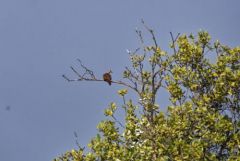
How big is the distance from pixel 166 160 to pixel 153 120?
2989 millimetres

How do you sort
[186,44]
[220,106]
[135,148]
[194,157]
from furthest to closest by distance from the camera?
[186,44] → [220,106] → [135,148] → [194,157]

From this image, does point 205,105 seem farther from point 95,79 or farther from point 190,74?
point 95,79

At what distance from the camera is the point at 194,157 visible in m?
21.0

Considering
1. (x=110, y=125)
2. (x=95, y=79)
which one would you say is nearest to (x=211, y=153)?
(x=110, y=125)

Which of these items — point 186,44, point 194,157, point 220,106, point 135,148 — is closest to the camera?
point 194,157

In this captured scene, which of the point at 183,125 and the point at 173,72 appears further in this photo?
the point at 173,72

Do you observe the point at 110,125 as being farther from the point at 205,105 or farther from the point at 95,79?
the point at 205,105

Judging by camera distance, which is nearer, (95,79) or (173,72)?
(95,79)

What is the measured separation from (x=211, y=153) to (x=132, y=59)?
691 centimetres

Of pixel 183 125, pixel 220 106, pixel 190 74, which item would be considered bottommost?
pixel 183 125

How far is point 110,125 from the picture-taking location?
23.3 meters

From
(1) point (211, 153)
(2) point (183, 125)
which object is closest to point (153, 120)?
(2) point (183, 125)

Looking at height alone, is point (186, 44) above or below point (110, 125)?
above

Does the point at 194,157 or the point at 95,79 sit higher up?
the point at 95,79
